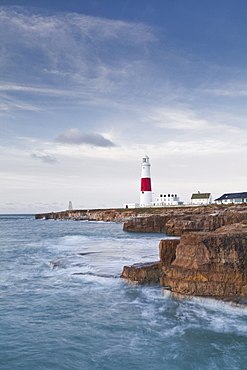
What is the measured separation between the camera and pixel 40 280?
15016mm

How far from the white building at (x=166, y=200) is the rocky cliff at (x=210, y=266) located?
69786mm

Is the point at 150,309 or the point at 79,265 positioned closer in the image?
the point at 150,309

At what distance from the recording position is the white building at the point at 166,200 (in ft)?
272

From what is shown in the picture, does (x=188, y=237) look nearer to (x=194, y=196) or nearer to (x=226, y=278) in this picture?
(x=226, y=278)

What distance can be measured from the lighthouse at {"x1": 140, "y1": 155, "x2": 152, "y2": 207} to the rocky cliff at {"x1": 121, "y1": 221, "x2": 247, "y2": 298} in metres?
Answer: 67.9

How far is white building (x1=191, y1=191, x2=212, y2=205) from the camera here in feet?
283

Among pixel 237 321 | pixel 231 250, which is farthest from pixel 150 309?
pixel 231 250

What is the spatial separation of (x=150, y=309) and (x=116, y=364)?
338 centimetres

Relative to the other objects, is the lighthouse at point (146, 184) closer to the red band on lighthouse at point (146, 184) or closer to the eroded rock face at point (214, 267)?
the red band on lighthouse at point (146, 184)

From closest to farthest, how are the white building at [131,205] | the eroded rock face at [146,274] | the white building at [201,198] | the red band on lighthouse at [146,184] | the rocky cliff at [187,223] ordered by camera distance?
1. the eroded rock face at [146,274]
2. the rocky cliff at [187,223]
3. the red band on lighthouse at [146,184]
4. the white building at [201,198]
5. the white building at [131,205]

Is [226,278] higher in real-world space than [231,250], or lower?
lower

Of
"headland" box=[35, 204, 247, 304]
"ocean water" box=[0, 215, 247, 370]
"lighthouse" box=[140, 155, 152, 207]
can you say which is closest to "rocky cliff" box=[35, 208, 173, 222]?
"lighthouse" box=[140, 155, 152, 207]

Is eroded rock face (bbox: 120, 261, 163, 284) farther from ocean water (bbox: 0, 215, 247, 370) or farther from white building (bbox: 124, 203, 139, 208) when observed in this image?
white building (bbox: 124, 203, 139, 208)

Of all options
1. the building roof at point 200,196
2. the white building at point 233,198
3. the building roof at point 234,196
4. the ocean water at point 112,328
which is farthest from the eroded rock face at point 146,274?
the building roof at point 200,196
